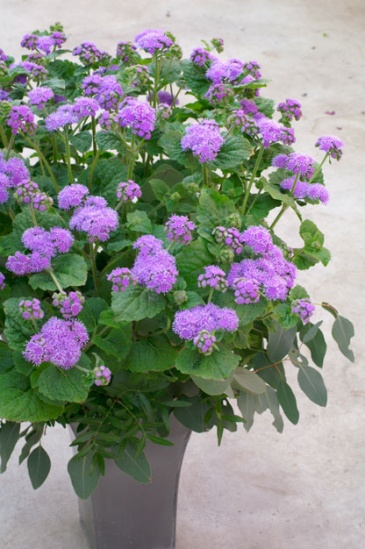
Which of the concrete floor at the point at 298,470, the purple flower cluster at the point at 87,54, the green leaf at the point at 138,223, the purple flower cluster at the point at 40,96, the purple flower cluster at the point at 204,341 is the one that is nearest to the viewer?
the purple flower cluster at the point at 204,341

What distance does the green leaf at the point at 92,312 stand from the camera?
933 millimetres

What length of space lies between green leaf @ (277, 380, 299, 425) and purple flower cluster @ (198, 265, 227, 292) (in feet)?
0.94

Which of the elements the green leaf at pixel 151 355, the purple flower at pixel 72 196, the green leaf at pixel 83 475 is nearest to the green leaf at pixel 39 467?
the green leaf at pixel 83 475

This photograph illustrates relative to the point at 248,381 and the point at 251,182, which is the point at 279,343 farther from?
the point at 251,182

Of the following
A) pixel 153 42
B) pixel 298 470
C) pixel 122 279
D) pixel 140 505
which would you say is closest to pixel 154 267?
pixel 122 279

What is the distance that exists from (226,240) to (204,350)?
126 millimetres

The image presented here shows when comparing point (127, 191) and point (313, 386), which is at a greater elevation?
point (127, 191)

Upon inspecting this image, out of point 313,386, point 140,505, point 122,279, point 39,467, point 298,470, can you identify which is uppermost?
point 122,279

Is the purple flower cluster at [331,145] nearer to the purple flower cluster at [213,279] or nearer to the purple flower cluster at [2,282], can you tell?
the purple flower cluster at [213,279]

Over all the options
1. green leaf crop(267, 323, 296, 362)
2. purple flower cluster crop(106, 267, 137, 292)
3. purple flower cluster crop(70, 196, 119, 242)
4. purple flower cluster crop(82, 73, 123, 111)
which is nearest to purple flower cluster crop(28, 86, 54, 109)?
purple flower cluster crop(82, 73, 123, 111)

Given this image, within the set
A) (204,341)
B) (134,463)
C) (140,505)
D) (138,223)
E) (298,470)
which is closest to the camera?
(204,341)

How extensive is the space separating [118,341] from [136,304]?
80 mm

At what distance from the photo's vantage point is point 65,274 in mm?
923

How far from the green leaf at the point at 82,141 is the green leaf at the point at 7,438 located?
334 millimetres
